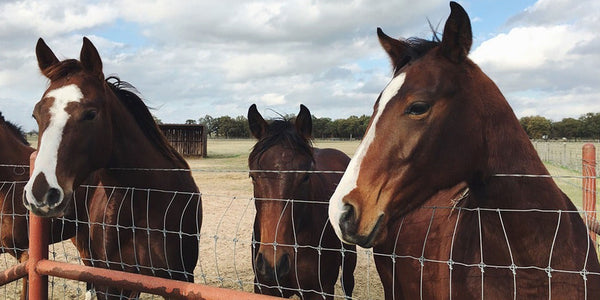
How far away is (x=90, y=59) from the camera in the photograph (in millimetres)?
2984

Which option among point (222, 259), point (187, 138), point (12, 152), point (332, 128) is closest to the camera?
point (12, 152)

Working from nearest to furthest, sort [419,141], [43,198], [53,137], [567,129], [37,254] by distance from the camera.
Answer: [419,141]
[43,198]
[53,137]
[37,254]
[567,129]

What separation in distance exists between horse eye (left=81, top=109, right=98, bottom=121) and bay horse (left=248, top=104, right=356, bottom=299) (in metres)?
1.16

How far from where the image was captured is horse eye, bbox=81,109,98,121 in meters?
2.75

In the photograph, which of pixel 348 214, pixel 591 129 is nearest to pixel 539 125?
pixel 591 129

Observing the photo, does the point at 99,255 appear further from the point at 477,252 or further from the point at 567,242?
the point at 567,242

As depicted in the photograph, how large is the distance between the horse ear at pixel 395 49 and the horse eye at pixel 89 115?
Result: 191 cm

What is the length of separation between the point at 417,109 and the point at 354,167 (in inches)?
14.5

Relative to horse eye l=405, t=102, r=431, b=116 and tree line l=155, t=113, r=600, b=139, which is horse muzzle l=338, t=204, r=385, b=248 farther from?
tree line l=155, t=113, r=600, b=139

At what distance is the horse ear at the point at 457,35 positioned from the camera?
5.89ft

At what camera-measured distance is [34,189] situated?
2381mm

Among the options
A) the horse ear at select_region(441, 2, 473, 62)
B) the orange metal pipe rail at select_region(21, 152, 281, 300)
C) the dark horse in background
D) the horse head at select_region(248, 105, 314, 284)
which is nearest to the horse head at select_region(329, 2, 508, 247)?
the horse ear at select_region(441, 2, 473, 62)

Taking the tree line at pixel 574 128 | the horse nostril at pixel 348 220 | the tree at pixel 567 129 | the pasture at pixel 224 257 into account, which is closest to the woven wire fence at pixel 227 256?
the pasture at pixel 224 257

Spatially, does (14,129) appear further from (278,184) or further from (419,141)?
→ (419,141)
